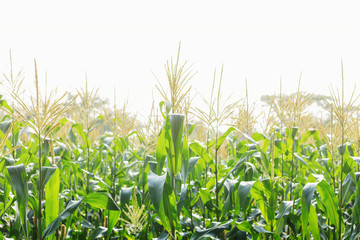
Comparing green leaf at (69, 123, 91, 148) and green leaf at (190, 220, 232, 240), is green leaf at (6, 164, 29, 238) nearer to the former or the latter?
green leaf at (190, 220, 232, 240)

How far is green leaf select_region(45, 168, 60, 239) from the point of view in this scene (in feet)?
7.28

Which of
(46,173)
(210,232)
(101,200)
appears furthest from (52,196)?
(210,232)

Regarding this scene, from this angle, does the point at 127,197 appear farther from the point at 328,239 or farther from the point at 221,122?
the point at 328,239

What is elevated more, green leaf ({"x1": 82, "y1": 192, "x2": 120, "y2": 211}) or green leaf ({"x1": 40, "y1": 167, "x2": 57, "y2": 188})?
green leaf ({"x1": 40, "y1": 167, "x2": 57, "y2": 188})

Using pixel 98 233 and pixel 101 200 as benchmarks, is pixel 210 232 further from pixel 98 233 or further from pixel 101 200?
pixel 98 233

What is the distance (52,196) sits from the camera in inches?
89.0

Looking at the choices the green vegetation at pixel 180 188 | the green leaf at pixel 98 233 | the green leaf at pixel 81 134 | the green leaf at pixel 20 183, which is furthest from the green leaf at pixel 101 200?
the green leaf at pixel 81 134

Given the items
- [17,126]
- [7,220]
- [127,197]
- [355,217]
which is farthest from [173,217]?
[7,220]

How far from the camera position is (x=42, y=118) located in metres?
2.00

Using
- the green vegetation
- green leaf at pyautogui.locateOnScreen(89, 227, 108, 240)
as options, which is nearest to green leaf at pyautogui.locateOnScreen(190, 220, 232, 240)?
the green vegetation

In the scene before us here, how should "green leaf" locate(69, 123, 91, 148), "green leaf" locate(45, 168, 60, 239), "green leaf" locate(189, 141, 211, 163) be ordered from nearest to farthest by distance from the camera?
"green leaf" locate(45, 168, 60, 239) → "green leaf" locate(189, 141, 211, 163) → "green leaf" locate(69, 123, 91, 148)

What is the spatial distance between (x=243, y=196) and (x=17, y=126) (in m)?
2.25

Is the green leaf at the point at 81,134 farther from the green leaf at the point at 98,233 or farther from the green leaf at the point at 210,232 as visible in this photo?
the green leaf at the point at 210,232

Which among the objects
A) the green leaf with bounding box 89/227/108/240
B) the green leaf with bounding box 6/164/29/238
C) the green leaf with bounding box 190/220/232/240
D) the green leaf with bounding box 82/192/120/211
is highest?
the green leaf with bounding box 6/164/29/238
